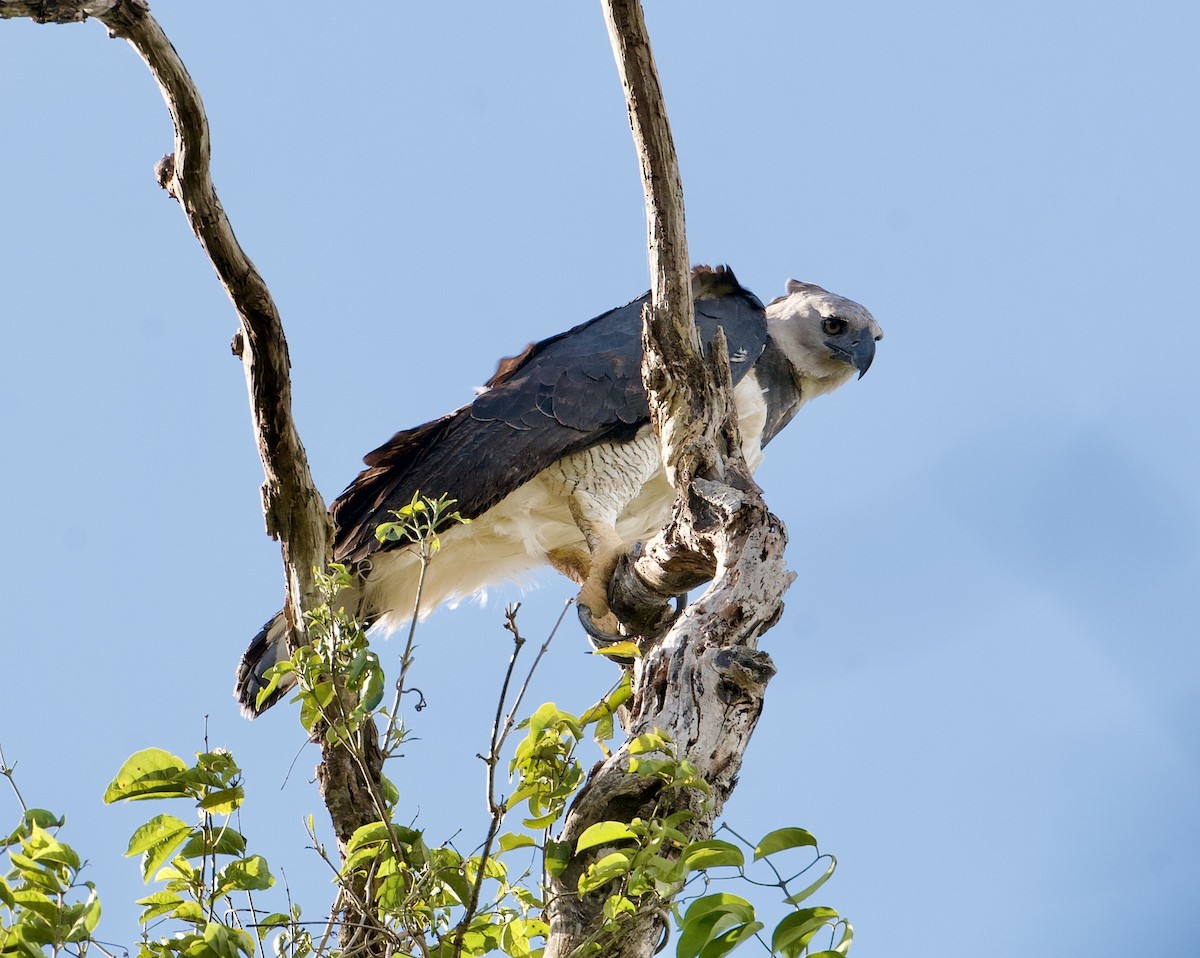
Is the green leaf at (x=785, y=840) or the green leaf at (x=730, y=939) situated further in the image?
the green leaf at (x=785, y=840)

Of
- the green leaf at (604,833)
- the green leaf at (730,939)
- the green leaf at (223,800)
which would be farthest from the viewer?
the green leaf at (223,800)

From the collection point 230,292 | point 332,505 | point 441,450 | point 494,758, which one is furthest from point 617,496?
point 494,758

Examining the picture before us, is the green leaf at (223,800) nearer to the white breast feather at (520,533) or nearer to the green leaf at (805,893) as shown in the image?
the green leaf at (805,893)

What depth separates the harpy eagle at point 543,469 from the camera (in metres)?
5.07

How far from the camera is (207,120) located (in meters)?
2.93

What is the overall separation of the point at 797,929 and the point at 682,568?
2.13 metres

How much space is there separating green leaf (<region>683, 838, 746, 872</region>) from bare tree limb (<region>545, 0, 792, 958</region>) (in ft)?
0.79

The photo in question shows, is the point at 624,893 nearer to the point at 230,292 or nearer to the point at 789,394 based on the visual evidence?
the point at 230,292

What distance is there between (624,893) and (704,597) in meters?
0.98

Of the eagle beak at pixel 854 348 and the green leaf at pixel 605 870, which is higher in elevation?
the eagle beak at pixel 854 348

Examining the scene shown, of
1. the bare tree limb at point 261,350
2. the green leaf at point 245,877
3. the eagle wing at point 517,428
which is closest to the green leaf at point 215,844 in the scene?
the green leaf at point 245,877

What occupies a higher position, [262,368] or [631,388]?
[631,388]

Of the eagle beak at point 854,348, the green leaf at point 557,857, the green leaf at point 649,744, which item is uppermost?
the eagle beak at point 854,348

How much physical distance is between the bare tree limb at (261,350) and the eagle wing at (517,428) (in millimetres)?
1526
